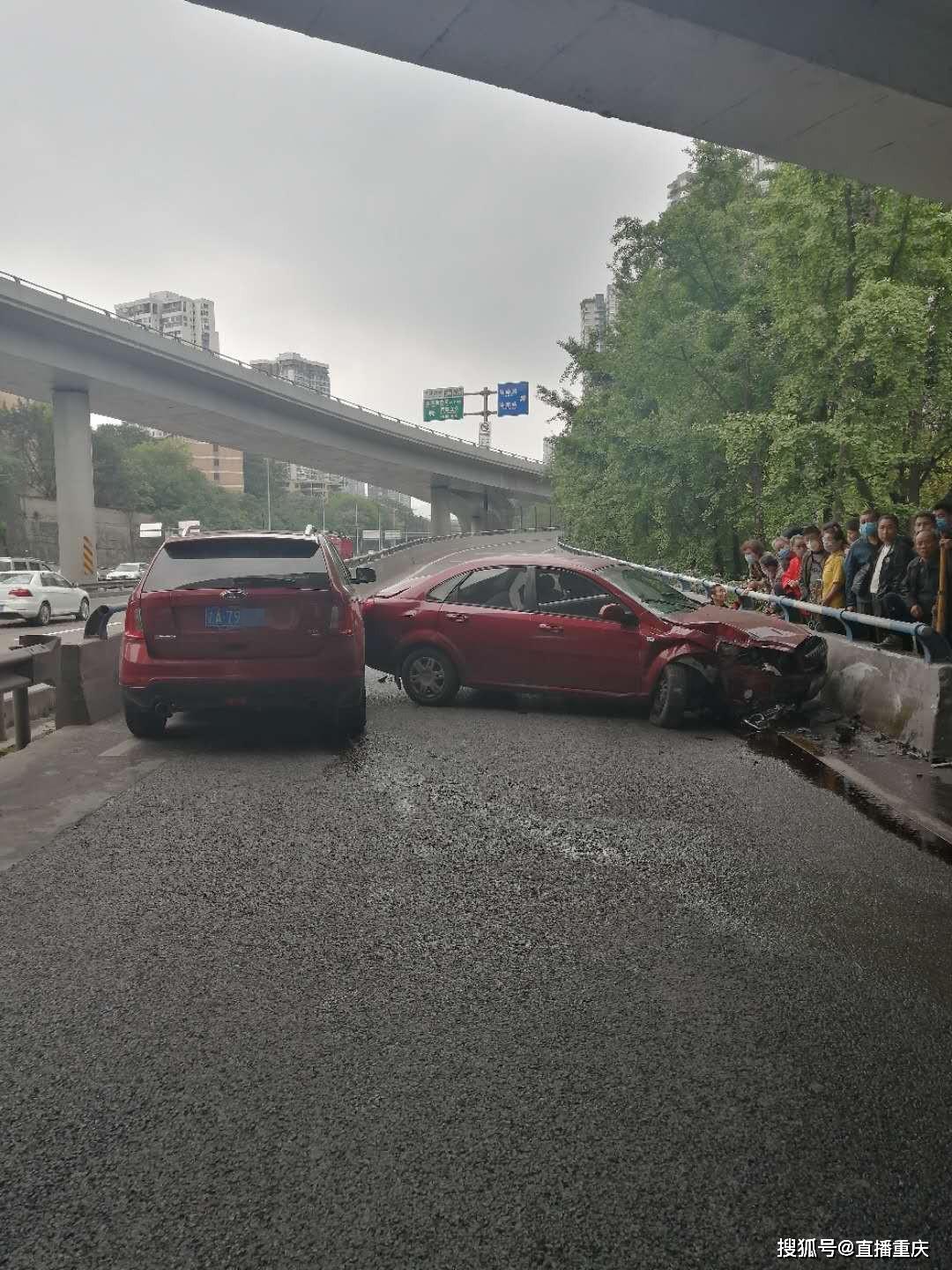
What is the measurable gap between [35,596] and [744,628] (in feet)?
72.4

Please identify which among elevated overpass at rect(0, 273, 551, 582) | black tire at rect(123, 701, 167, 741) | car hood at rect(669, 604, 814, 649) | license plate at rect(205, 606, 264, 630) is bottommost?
black tire at rect(123, 701, 167, 741)

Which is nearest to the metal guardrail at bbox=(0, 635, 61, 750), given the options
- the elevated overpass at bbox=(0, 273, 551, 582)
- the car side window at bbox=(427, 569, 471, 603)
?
the car side window at bbox=(427, 569, 471, 603)

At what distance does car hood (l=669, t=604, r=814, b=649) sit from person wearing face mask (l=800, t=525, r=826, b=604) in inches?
129

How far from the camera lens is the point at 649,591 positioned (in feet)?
33.6

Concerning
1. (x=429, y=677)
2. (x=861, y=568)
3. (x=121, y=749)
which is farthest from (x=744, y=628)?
(x=121, y=749)

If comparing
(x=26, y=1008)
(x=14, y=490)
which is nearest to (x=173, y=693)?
(x=26, y=1008)

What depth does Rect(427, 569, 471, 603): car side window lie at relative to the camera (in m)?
10.3

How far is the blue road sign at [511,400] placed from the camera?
58.4 meters

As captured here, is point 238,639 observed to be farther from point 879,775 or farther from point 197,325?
point 197,325

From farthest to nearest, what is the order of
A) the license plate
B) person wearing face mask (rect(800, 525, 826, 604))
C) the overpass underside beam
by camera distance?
the overpass underside beam < person wearing face mask (rect(800, 525, 826, 604)) < the license plate

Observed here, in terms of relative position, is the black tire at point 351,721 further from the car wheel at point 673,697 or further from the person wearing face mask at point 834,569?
the person wearing face mask at point 834,569

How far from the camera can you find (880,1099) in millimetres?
2785

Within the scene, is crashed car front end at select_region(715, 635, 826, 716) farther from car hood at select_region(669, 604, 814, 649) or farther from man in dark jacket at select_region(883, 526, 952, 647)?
man in dark jacket at select_region(883, 526, 952, 647)

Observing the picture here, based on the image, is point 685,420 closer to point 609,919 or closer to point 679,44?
point 679,44
